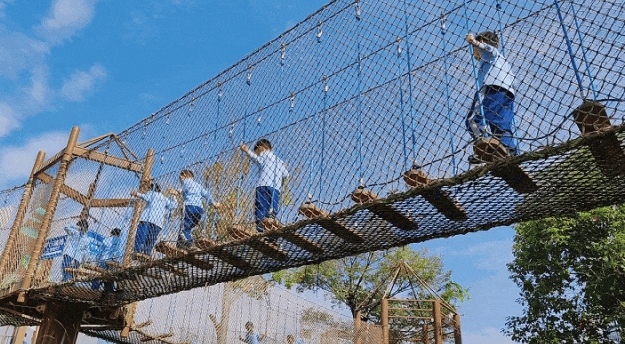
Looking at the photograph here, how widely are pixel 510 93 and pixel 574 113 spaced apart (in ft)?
2.07

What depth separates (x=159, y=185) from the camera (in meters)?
6.05

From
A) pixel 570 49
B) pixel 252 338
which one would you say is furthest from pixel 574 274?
pixel 570 49

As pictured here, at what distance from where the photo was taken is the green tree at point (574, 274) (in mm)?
12336

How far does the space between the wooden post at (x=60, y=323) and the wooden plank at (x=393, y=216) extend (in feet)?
16.1

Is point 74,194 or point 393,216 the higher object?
point 74,194

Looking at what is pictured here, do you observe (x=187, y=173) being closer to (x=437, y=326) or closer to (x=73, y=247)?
(x=73, y=247)

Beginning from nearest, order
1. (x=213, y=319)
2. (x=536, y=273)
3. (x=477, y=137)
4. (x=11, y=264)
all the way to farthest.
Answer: (x=477, y=137), (x=11, y=264), (x=213, y=319), (x=536, y=273)

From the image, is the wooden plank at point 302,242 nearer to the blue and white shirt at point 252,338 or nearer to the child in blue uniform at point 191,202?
the child in blue uniform at point 191,202

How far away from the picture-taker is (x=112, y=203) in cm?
657

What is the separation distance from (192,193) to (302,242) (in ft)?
5.34

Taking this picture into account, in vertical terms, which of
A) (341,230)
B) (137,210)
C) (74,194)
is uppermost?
(74,194)

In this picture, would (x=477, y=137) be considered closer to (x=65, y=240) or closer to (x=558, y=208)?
(x=558, y=208)

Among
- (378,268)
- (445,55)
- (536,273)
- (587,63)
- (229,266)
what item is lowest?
(229,266)

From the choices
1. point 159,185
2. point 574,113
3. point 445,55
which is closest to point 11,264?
point 159,185
